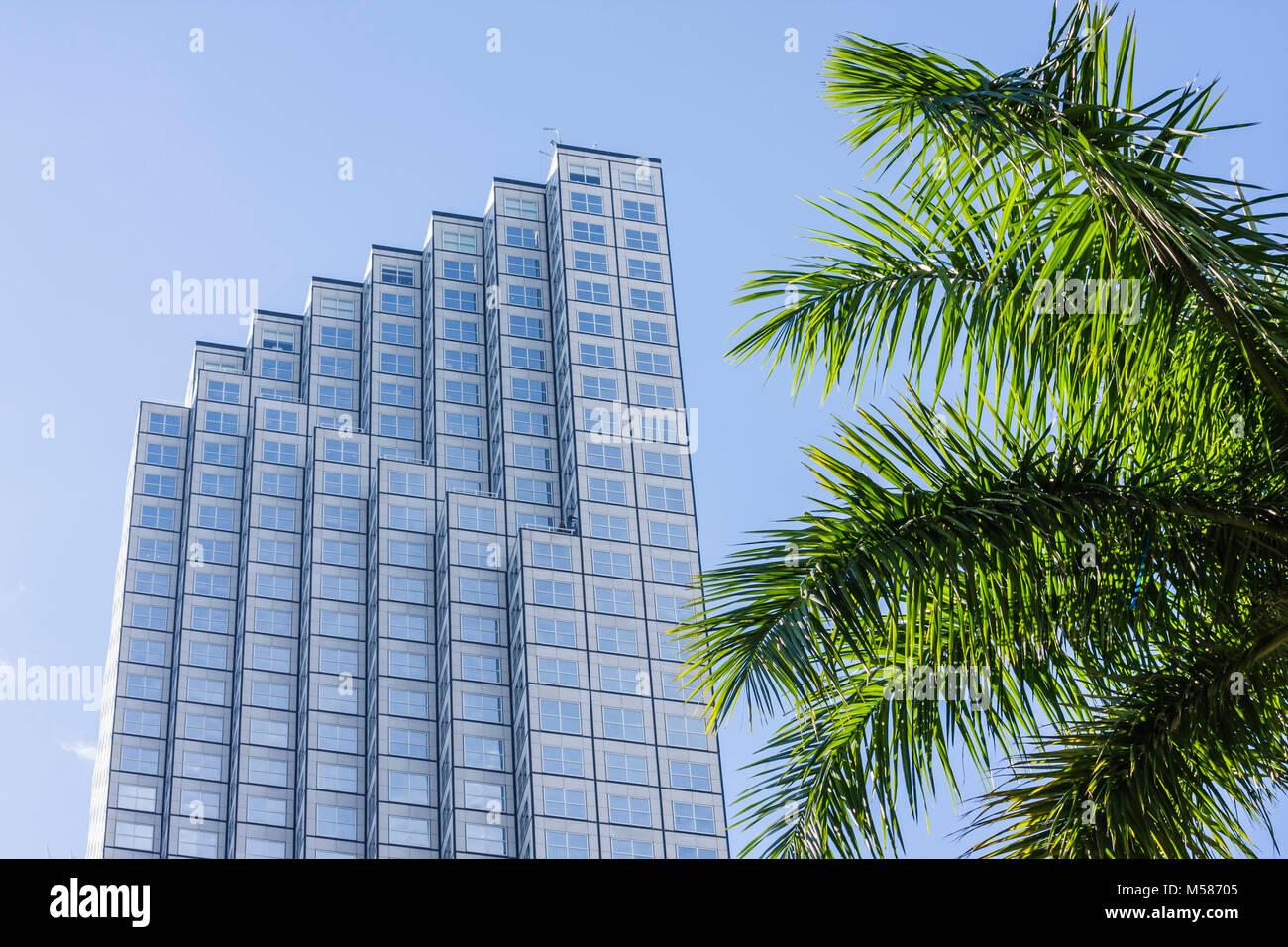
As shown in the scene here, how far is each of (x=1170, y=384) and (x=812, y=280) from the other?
2011 mm

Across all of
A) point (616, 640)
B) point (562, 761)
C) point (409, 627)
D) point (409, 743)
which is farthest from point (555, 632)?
point (409, 743)

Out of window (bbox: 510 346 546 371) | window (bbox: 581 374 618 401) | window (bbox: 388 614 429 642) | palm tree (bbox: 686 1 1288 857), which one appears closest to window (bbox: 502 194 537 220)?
window (bbox: 510 346 546 371)

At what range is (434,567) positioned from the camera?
10769 cm

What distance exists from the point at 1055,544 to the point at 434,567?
328 ft

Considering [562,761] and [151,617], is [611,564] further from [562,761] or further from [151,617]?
[151,617]

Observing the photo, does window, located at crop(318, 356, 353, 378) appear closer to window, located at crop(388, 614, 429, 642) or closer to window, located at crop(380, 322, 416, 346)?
window, located at crop(380, 322, 416, 346)

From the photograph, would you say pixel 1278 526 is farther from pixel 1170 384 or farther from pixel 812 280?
pixel 812 280

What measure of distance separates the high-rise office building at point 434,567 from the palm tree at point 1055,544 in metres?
85.4

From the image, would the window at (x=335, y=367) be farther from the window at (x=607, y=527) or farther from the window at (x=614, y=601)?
the window at (x=614, y=601)

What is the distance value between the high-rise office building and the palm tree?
280ft

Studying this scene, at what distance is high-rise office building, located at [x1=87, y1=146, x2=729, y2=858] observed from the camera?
97562mm

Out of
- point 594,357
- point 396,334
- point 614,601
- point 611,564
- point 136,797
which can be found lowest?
point 136,797
